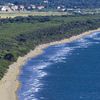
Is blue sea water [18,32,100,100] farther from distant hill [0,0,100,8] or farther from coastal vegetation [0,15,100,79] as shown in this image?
distant hill [0,0,100,8]

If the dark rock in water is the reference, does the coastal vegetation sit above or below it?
below

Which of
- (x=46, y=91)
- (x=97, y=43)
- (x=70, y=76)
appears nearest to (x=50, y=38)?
(x=97, y=43)

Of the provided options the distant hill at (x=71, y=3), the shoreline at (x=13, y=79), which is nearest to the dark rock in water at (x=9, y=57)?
the shoreline at (x=13, y=79)

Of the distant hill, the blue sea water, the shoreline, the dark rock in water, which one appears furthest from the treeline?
the distant hill

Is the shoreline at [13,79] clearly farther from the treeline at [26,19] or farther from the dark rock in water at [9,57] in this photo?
the treeline at [26,19]

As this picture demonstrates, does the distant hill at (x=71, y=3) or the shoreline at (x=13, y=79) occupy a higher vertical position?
the shoreline at (x=13, y=79)

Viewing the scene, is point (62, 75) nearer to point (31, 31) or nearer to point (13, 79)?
point (13, 79)

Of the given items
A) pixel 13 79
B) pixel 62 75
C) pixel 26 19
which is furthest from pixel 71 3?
pixel 13 79
